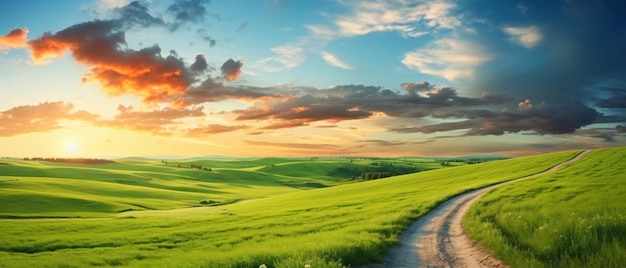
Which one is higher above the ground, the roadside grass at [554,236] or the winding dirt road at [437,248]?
the roadside grass at [554,236]

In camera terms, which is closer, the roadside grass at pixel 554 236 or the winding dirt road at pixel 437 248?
the roadside grass at pixel 554 236

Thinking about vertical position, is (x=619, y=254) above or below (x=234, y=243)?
above

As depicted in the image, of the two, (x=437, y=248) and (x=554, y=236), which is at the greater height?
(x=554, y=236)

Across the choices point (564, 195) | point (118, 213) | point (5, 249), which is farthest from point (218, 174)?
point (564, 195)

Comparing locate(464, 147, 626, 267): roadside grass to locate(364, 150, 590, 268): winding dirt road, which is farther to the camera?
locate(364, 150, 590, 268): winding dirt road

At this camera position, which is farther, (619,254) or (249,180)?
(249,180)

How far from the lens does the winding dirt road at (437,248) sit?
14086mm

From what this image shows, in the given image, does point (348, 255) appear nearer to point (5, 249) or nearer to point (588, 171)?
point (5, 249)

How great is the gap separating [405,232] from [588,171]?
38.9m

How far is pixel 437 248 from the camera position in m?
16.5

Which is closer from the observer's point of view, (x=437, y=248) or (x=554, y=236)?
(x=554, y=236)

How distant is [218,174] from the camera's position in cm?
18388

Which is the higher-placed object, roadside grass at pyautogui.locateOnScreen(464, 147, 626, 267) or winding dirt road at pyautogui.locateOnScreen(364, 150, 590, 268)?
roadside grass at pyautogui.locateOnScreen(464, 147, 626, 267)

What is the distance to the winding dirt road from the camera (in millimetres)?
14086
